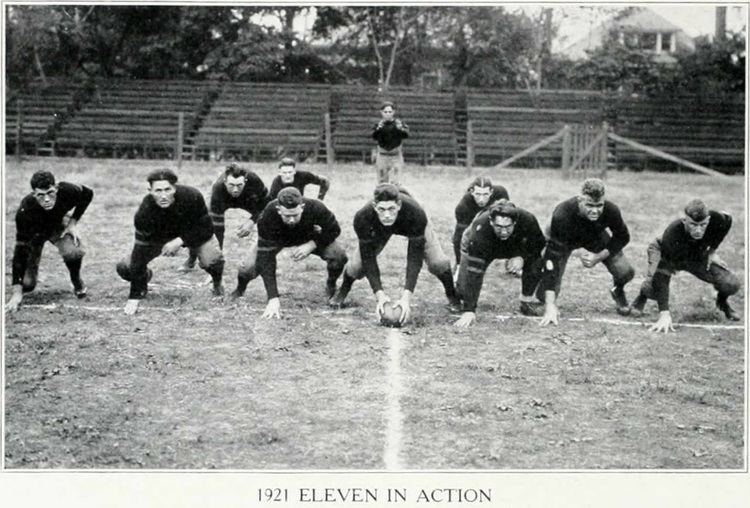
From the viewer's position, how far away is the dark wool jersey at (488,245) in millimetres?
7555

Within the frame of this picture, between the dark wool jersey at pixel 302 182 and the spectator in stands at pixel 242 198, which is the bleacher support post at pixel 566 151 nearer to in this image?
the dark wool jersey at pixel 302 182

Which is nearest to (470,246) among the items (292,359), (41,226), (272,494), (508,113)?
(292,359)

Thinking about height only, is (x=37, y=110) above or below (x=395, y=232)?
above

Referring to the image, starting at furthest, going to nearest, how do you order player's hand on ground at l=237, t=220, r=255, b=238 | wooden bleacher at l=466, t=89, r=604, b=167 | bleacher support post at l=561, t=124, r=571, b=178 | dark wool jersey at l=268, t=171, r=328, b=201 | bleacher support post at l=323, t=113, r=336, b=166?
wooden bleacher at l=466, t=89, r=604, b=167, bleacher support post at l=323, t=113, r=336, b=166, bleacher support post at l=561, t=124, r=571, b=178, dark wool jersey at l=268, t=171, r=328, b=201, player's hand on ground at l=237, t=220, r=255, b=238

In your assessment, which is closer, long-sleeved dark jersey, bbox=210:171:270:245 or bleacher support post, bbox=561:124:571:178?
long-sleeved dark jersey, bbox=210:171:270:245

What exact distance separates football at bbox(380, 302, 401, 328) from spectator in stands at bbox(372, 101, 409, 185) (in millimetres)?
6022

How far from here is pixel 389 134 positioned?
13461 mm

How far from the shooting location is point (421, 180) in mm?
19812

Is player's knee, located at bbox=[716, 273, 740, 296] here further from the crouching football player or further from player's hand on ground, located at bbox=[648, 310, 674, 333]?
the crouching football player

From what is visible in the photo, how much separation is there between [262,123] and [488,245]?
18.2m

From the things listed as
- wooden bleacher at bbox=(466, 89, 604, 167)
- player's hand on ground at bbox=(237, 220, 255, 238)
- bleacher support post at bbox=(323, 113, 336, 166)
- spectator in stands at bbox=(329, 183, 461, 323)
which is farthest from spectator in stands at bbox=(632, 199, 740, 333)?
wooden bleacher at bbox=(466, 89, 604, 167)

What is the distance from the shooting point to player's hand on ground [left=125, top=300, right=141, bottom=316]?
25.0ft

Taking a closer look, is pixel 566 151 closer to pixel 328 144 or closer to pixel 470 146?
pixel 470 146

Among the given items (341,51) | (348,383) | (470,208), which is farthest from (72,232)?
(341,51)
